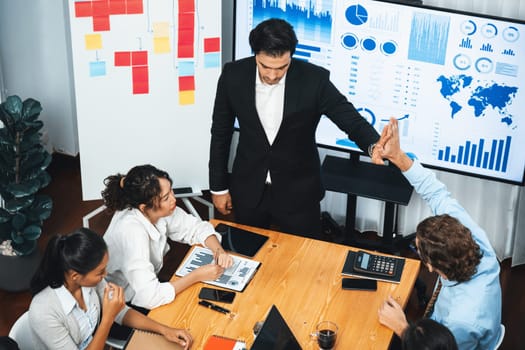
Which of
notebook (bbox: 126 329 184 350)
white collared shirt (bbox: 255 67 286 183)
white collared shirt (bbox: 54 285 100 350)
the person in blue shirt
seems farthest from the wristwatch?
white collared shirt (bbox: 54 285 100 350)

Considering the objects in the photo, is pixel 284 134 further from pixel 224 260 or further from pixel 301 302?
pixel 301 302

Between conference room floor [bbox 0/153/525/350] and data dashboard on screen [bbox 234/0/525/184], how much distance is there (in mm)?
687

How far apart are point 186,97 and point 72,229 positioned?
1115 mm

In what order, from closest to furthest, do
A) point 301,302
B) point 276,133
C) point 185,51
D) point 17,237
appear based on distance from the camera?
point 301,302 < point 276,133 < point 17,237 < point 185,51

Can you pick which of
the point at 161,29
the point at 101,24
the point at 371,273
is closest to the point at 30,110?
the point at 101,24

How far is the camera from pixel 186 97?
13.8 ft

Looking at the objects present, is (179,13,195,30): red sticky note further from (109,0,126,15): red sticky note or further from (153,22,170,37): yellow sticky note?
(109,0,126,15): red sticky note

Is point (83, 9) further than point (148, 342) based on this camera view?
Yes

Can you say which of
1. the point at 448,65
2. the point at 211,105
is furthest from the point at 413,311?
the point at 211,105

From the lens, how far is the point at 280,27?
2953mm

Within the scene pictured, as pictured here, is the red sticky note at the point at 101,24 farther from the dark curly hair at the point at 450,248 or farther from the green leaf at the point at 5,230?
the dark curly hair at the point at 450,248

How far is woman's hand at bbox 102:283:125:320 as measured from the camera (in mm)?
2637

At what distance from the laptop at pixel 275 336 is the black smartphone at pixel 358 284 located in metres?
0.40

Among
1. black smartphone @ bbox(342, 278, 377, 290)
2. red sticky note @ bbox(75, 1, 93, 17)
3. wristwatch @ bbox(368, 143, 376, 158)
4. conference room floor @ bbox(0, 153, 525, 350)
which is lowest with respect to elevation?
conference room floor @ bbox(0, 153, 525, 350)
